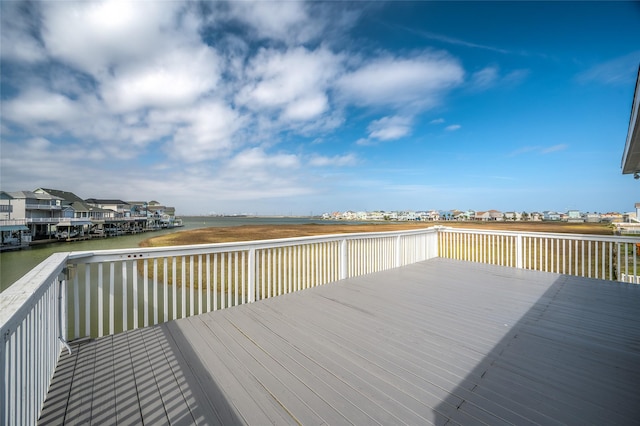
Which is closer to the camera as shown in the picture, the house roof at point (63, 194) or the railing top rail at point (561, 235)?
the railing top rail at point (561, 235)

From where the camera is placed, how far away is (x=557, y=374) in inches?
72.8

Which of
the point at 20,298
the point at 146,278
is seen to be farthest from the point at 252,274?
the point at 20,298

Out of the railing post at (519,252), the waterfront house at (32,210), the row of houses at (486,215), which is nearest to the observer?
the railing post at (519,252)

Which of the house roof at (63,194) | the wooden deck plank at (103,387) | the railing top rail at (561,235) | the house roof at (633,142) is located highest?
the house roof at (63,194)

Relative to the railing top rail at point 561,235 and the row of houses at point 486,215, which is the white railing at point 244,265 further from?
the row of houses at point 486,215

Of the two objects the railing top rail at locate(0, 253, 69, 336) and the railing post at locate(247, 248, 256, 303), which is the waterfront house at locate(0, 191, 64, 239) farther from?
the railing top rail at locate(0, 253, 69, 336)

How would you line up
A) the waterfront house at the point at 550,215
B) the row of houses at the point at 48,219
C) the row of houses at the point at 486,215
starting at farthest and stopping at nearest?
the waterfront house at the point at 550,215
the row of houses at the point at 486,215
the row of houses at the point at 48,219

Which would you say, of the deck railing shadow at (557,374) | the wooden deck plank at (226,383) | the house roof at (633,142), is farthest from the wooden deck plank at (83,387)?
the house roof at (633,142)

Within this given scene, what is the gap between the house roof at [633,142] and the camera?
8.16ft

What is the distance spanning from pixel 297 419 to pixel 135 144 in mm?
25463

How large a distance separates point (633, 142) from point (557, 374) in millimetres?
3198

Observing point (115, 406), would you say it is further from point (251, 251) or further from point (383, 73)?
point (383, 73)

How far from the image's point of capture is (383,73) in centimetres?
858

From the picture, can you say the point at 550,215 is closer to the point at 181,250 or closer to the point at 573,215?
the point at 573,215
